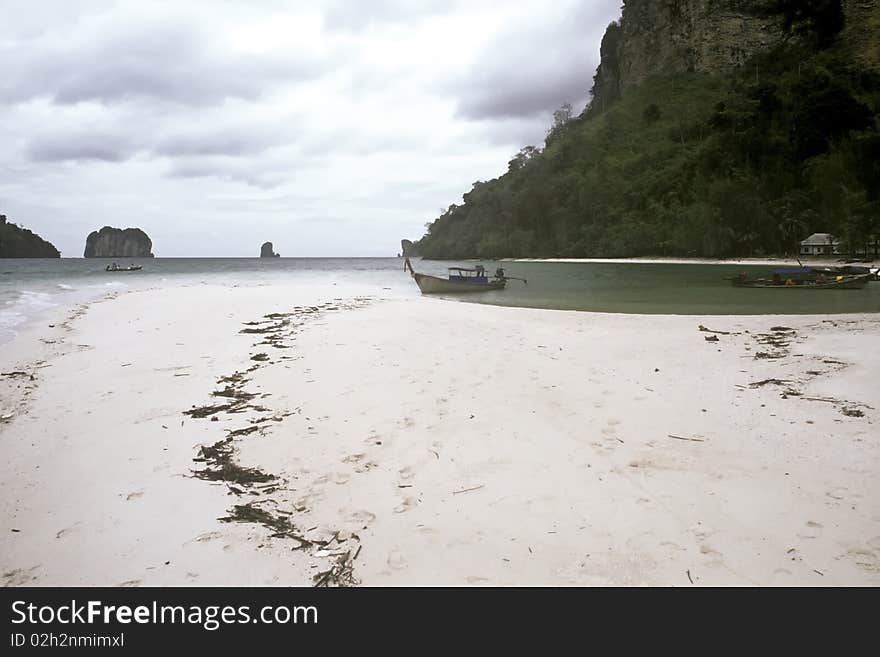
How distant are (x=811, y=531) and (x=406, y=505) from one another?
266cm

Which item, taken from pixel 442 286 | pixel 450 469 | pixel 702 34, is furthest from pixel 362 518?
pixel 702 34

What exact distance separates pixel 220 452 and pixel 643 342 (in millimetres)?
8066

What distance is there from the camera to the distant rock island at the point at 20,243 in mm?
148750

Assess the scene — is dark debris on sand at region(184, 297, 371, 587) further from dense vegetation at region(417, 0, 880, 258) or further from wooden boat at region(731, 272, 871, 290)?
dense vegetation at region(417, 0, 880, 258)

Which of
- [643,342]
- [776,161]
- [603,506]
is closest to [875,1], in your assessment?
[776,161]

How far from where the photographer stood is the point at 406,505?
3361 millimetres

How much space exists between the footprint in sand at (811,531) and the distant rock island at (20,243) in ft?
656

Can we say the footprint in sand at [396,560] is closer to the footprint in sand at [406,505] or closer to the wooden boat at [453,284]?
the footprint in sand at [406,505]

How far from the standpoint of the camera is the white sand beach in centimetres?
271

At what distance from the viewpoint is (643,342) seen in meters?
9.33

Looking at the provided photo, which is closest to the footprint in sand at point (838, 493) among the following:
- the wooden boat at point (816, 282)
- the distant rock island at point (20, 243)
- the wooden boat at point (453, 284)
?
the wooden boat at point (453, 284)

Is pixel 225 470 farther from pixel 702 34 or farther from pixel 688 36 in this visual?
pixel 688 36

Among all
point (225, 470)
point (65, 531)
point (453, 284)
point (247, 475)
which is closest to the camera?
point (65, 531)
